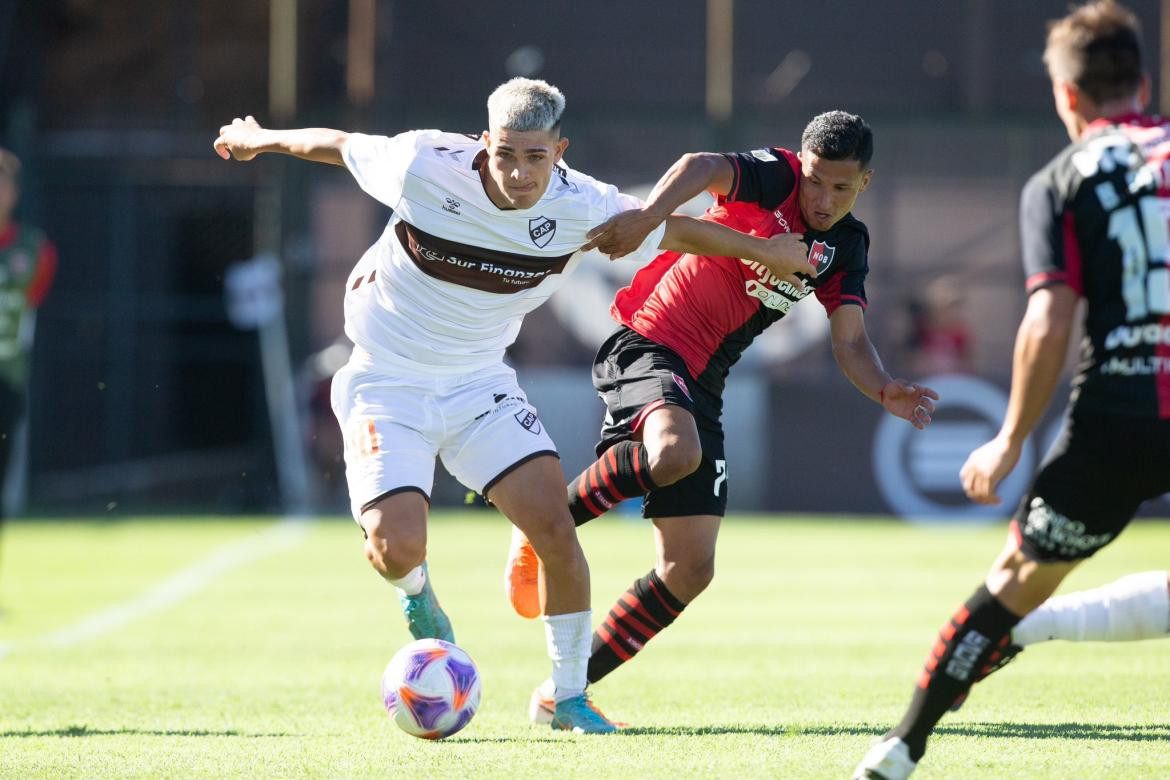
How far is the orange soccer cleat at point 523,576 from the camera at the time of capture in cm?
652

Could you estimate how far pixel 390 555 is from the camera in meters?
5.90

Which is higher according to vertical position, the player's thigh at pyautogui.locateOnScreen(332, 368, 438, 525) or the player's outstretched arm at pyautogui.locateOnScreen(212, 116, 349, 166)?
the player's outstretched arm at pyautogui.locateOnScreen(212, 116, 349, 166)

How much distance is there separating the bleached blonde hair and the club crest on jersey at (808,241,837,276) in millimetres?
1201

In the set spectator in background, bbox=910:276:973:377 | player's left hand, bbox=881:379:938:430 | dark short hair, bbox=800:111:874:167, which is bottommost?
spectator in background, bbox=910:276:973:377

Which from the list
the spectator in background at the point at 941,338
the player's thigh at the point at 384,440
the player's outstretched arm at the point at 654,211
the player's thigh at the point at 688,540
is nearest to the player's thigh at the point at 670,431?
the player's thigh at the point at 688,540

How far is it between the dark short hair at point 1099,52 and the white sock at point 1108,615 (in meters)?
1.55

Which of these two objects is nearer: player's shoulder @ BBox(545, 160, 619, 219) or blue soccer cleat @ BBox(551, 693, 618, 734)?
blue soccer cleat @ BBox(551, 693, 618, 734)

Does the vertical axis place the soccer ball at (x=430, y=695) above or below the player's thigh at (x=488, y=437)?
below

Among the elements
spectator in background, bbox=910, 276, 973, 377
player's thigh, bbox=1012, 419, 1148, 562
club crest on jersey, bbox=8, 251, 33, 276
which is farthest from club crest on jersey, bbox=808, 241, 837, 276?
spectator in background, bbox=910, 276, 973, 377

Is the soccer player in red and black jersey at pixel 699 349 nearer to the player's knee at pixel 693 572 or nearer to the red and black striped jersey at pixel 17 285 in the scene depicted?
the player's knee at pixel 693 572

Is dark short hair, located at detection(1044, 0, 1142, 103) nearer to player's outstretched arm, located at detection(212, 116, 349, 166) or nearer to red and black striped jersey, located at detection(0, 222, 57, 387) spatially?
player's outstretched arm, located at detection(212, 116, 349, 166)

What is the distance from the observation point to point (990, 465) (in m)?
4.43

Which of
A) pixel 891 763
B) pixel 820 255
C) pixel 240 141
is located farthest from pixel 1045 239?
pixel 240 141

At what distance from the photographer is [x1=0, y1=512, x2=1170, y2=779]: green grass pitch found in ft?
17.5
